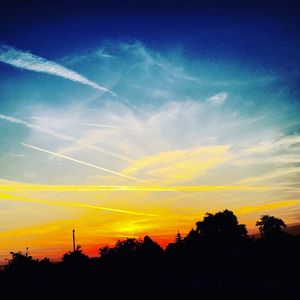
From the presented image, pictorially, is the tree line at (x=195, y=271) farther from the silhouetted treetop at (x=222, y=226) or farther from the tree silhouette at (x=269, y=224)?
the tree silhouette at (x=269, y=224)

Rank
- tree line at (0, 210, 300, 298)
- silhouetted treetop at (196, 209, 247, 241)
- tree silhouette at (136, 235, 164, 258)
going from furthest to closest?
silhouetted treetop at (196, 209, 247, 241) → tree silhouette at (136, 235, 164, 258) → tree line at (0, 210, 300, 298)

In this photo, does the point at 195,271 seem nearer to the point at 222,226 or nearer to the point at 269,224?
the point at 222,226

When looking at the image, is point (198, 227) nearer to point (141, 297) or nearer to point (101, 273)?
point (101, 273)

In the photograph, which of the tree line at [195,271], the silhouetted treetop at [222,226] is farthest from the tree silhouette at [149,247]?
the tree line at [195,271]

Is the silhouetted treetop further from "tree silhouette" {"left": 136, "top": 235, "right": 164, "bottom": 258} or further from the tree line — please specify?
the tree line

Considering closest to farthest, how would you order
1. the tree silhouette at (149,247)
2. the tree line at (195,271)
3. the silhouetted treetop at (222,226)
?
the tree line at (195,271)
the tree silhouette at (149,247)
the silhouetted treetop at (222,226)

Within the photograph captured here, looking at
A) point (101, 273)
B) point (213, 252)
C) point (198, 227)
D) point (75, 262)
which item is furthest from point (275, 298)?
point (198, 227)

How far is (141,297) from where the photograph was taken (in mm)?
32406

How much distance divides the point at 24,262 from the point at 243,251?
3102 cm

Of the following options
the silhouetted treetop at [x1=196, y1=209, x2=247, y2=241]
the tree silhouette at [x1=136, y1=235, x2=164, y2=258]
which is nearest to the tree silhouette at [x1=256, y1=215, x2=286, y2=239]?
the silhouetted treetop at [x1=196, y1=209, x2=247, y2=241]

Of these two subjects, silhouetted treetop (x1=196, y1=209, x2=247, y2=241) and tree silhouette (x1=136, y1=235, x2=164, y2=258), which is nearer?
tree silhouette (x1=136, y1=235, x2=164, y2=258)

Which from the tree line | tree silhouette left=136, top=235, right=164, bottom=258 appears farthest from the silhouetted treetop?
the tree line

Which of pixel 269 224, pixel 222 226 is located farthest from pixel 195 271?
pixel 269 224

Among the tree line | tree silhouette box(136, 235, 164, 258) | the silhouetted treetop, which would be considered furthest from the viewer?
the silhouetted treetop
